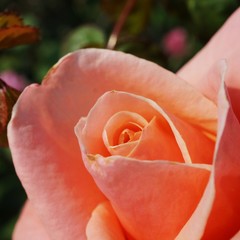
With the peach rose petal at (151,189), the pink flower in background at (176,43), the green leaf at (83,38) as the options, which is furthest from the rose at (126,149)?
the pink flower in background at (176,43)

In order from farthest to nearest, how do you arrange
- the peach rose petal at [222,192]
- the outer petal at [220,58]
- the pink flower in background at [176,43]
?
the pink flower in background at [176,43]
the outer petal at [220,58]
the peach rose petal at [222,192]

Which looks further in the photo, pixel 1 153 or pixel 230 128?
pixel 1 153

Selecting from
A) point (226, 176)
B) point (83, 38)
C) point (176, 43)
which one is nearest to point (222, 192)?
point (226, 176)

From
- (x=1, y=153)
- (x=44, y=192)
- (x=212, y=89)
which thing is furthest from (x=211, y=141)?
(x=1, y=153)

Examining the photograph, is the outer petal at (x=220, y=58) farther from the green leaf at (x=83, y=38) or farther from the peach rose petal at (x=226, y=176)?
the green leaf at (x=83, y=38)

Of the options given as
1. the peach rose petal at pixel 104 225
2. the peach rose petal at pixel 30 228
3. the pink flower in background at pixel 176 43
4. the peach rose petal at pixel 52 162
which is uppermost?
the peach rose petal at pixel 52 162

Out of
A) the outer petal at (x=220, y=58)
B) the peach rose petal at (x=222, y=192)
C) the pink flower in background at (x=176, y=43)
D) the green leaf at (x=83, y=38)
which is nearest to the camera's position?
the peach rose petal at (x=222, y=192)

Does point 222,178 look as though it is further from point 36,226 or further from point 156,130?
point 36,226
